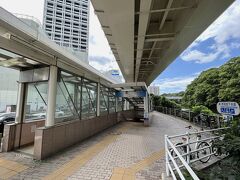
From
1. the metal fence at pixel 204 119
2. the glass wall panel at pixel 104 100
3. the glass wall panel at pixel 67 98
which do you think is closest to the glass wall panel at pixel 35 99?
the glass wall panel at pixel 67 98

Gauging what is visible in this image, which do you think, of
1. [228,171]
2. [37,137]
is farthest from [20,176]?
[228,171]

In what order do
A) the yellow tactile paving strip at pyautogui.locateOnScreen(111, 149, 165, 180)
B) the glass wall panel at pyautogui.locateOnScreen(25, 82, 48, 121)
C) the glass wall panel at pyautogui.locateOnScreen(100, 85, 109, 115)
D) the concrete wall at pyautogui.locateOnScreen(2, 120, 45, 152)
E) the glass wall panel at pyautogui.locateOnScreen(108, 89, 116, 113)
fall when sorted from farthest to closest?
the glass wall panel at pyautogui.locateOnScreen(108, 89, 116, 113)
the glass wall panel at pyautogui.locateOnScreen(100, 85, 109, 115)
the glass wall panel at pyautogui.locateOnScreen(25, 82, 48, 121)
the concrete wall at pyautogui.locateOnScreen(2, 120, 45, 152)
the yellow tactile paving strip at pyautogui.locateOnScreen(111, 149, 165, 180)

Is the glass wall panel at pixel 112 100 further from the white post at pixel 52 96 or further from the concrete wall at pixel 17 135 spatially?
the white post at pixel 52 96

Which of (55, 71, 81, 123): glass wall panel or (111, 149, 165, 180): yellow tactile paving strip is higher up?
(55, 71, 81, 123): glass wall panel

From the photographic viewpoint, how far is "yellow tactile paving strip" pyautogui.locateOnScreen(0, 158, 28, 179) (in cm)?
336

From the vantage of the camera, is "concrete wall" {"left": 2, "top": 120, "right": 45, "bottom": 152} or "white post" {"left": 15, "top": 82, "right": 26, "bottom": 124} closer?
"concrete wall" {"left": 2, "top": 120, "right": 45, "bottom": 152}

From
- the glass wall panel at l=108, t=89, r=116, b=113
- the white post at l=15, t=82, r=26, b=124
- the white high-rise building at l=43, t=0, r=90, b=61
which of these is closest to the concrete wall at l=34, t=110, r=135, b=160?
the white post at l=15, t=82, r=26, b=124

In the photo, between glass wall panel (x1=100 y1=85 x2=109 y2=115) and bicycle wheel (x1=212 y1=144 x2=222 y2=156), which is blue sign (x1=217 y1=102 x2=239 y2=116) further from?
glass wall panel (x1=100 y1=85 x2=109 y2=115)

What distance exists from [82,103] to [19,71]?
273 cm

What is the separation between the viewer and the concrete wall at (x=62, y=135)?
420 cm

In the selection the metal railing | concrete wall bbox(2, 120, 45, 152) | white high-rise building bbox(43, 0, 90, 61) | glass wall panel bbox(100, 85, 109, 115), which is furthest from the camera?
white high-rise building bbox(43, 0, 90, 61)

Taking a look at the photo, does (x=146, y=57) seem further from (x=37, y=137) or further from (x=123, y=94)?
(x=37, y=137)

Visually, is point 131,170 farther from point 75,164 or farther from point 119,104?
point 119,104

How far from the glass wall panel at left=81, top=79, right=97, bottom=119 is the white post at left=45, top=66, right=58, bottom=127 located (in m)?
2.01
